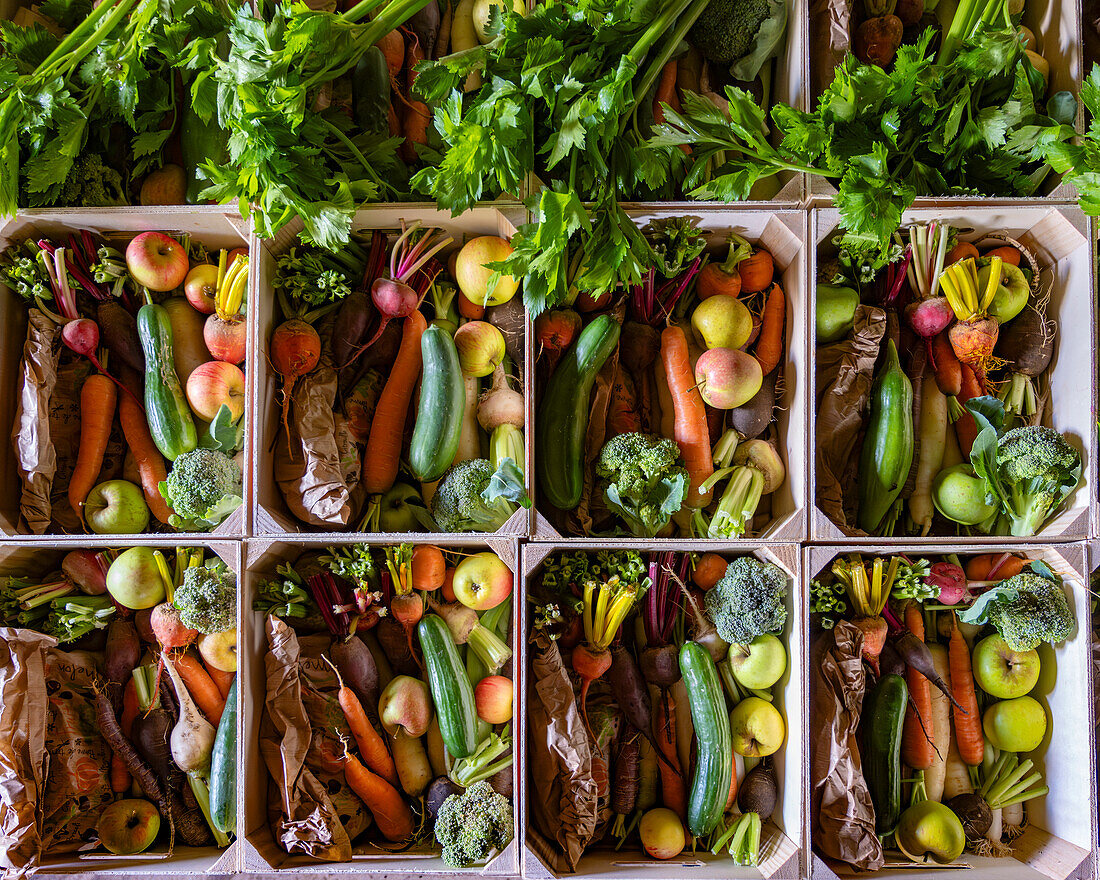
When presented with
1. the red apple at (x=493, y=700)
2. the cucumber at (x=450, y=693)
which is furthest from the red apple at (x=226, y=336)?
the red apple at (x=493, y=700)

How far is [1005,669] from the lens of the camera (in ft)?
7.48

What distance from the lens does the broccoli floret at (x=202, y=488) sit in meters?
2.04

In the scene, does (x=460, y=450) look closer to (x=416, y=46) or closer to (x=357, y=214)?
(x=357, y=214)

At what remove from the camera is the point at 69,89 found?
83.9 inches

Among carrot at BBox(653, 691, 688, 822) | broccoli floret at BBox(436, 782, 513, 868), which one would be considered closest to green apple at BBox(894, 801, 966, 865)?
carrot at BBox(653, 691, 688, 822)

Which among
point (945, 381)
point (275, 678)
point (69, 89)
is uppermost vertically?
point (69, 89)

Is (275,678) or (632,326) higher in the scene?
(632,326)

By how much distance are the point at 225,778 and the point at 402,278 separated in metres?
1.64

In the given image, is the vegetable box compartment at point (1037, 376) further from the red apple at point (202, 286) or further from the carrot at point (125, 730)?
the carrot at point (125, 730)

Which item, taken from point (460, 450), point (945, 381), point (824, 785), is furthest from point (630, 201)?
point (824, 785)

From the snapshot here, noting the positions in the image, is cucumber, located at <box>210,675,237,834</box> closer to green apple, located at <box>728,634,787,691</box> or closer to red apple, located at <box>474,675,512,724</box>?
red apple, located at <box>474,675,512,724</box>

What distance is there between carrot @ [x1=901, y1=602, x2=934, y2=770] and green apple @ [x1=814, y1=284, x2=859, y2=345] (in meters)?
1.05

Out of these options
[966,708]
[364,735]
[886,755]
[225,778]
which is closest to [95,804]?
[225,778]

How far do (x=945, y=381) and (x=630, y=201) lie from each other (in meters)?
1.21
